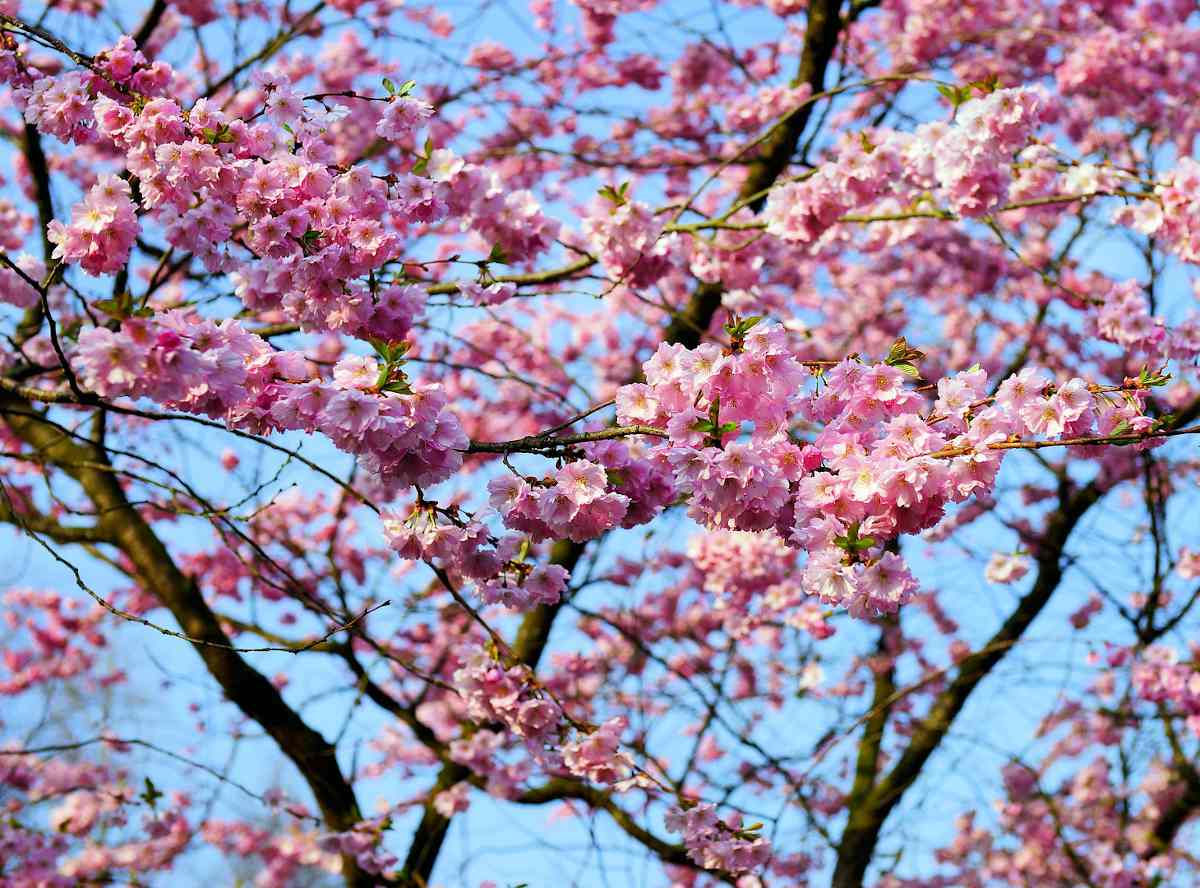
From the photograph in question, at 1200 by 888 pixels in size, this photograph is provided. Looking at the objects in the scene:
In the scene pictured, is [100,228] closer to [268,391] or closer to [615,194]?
[268,391]

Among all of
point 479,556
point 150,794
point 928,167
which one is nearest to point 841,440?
point 479,556

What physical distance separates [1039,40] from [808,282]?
2.00 m

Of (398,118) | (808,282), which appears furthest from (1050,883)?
(398,118)

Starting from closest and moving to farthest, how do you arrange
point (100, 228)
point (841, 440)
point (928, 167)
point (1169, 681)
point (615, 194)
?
1. point (841, 440)
2. point (100, 228)
3. point (615, 194)
4. point (928, 167)
5. point (1169, 681)

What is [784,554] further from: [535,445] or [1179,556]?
[535,445]

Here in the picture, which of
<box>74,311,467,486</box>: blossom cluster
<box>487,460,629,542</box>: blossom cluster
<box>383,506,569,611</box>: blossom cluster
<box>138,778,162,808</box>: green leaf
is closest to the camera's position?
<box>74,311,467,486</box>: blossom cluster

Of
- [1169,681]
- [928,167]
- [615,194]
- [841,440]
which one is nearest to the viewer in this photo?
[841,440]

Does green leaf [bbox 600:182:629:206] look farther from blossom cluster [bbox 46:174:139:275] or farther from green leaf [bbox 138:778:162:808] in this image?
green leaf [bbox 138:778:162:808]

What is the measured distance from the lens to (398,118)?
287 centimetres

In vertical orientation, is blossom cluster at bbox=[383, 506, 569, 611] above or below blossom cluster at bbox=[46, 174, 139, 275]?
below

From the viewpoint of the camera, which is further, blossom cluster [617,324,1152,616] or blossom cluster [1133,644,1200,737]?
blossom cluster [1133,644,1200,737]

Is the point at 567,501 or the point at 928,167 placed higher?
the point at 928,167

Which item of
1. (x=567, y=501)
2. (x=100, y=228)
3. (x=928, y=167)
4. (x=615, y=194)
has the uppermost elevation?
(x=928, y=167)

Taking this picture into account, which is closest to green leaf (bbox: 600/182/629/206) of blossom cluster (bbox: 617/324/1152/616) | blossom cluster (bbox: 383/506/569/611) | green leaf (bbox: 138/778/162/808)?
blossom cluster (bbox: 383/506/569/611)
